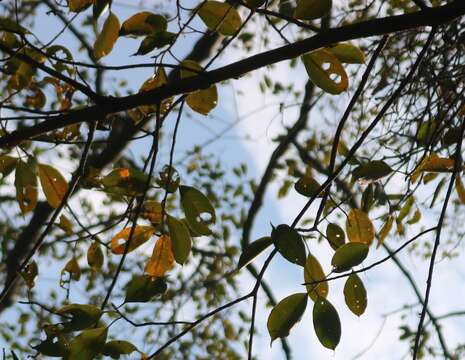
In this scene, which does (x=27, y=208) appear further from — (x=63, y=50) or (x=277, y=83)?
(x=277, y=83)

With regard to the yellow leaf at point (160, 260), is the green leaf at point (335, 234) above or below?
above

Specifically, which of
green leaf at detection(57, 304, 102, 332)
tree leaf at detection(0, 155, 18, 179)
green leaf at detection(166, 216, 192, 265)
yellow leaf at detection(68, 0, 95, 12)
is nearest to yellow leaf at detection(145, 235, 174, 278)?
green leaf at detection(166, 216, 192, 265)

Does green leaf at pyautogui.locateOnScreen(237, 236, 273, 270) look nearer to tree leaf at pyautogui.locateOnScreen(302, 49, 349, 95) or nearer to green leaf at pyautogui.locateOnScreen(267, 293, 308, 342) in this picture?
green leaf at pyautogui.locateOnScreen(267, 293, 308, 342)

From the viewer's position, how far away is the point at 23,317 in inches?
153

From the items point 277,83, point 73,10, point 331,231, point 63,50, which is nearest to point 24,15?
point 277,83

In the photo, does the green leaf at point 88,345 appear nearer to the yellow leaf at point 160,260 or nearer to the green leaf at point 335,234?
the yellow leaf at point 160,260

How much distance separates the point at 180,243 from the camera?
97 cm

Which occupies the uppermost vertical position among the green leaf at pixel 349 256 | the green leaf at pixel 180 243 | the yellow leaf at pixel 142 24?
the yellow leaf at pixel 142 24

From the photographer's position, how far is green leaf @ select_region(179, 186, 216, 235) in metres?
0.97

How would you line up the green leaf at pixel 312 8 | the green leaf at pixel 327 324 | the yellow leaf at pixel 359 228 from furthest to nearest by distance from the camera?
the yellow leaf at pixel 359 228 < the green leaf at pixel 312 8 < the green leaf at pixel 327 324

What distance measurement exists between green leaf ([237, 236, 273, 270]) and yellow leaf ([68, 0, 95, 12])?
0.48 meters

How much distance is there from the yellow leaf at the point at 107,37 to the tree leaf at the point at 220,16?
0.46 ft

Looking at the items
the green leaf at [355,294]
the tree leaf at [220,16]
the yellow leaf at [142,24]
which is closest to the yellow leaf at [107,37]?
the yellow leaf at [142,24]

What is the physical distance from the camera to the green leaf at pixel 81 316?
0.85m
